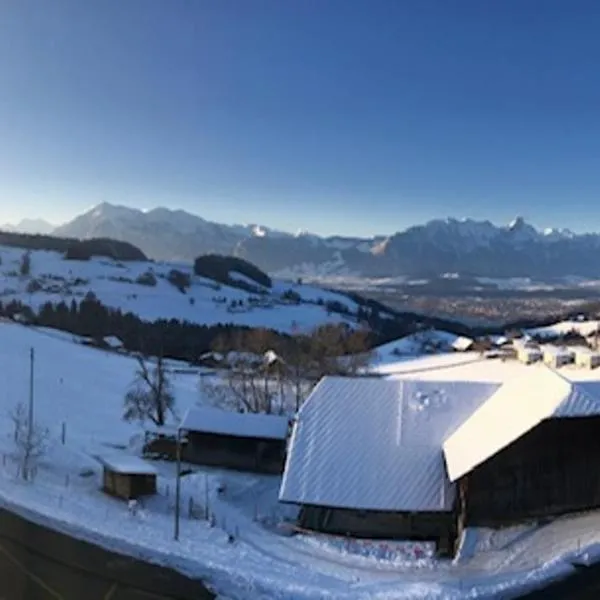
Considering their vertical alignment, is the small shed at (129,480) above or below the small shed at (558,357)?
below

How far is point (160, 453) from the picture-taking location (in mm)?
52688

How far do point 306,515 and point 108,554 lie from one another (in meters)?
9.62

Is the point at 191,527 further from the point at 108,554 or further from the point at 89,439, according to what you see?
the point at 89,439

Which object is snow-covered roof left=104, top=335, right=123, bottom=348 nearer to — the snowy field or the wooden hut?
the snowy field

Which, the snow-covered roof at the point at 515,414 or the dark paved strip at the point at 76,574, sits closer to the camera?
the dark paved strip at the point at 76,574

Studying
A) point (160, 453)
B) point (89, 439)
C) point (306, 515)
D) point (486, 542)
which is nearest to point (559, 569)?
point (486, 542)

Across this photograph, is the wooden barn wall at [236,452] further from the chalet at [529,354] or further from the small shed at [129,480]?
the chalet at [529,354]

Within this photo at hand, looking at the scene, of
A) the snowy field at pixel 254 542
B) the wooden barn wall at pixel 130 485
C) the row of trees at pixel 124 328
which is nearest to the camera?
the snowy field at pixel 254 542

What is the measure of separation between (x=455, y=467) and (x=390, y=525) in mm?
3920

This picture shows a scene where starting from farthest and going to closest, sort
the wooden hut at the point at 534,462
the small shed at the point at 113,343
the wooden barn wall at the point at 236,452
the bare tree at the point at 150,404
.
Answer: the small shed at the point at 113,343 < the bare tree at the point at 150,404 < the wooden barn wall at the point at 236,452 < the wooden hut at the point at 534,462

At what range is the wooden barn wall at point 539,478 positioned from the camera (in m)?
32.1

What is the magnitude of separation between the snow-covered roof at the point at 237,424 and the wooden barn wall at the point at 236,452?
44 cm

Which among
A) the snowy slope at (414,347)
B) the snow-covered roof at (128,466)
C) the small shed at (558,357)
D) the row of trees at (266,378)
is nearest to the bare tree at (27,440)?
the snow-covered roof at (128,466)

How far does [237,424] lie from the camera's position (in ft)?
164
